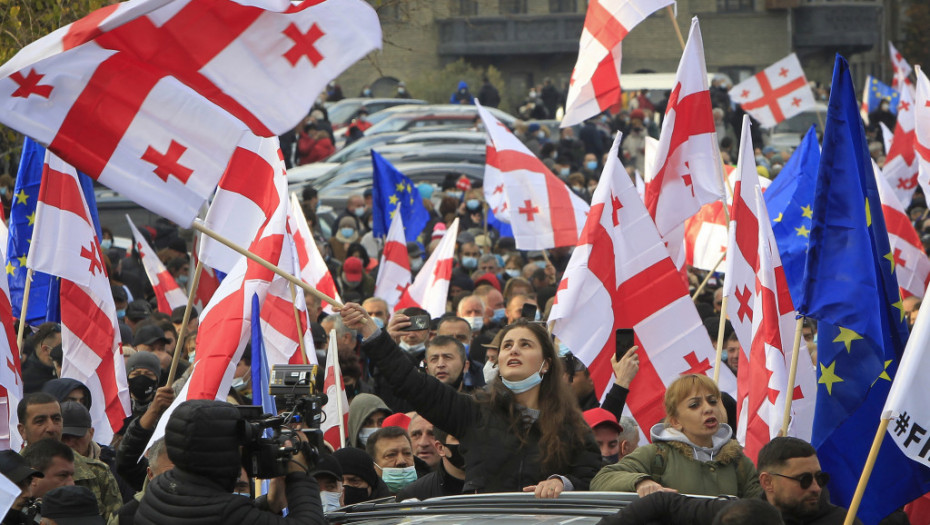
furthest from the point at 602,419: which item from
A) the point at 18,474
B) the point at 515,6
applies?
the point at 515,6

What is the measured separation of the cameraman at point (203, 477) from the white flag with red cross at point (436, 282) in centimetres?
734

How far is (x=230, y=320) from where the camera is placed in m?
7.53

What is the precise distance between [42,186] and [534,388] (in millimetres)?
4503

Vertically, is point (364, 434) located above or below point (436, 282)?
below

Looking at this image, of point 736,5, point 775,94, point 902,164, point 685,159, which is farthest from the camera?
point 736,5

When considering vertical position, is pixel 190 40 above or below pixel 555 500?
above

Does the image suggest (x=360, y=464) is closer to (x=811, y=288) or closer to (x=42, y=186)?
(x=811, y=288)

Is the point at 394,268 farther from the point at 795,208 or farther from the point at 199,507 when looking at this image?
the point at 199,507

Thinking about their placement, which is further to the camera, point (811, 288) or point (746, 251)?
point (746, 251)

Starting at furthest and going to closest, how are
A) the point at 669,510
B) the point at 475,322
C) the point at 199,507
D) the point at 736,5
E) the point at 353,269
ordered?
1. the point at 736,5
2. the point at 353,269
3. the point at 475,322
4. the point at 199,507
5. the point at 669,510

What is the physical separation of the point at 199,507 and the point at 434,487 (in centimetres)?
190

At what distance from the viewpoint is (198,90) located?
6.43 m

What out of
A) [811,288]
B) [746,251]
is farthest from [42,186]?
[811,288]

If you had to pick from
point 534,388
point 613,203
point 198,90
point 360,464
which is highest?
point 198,90
